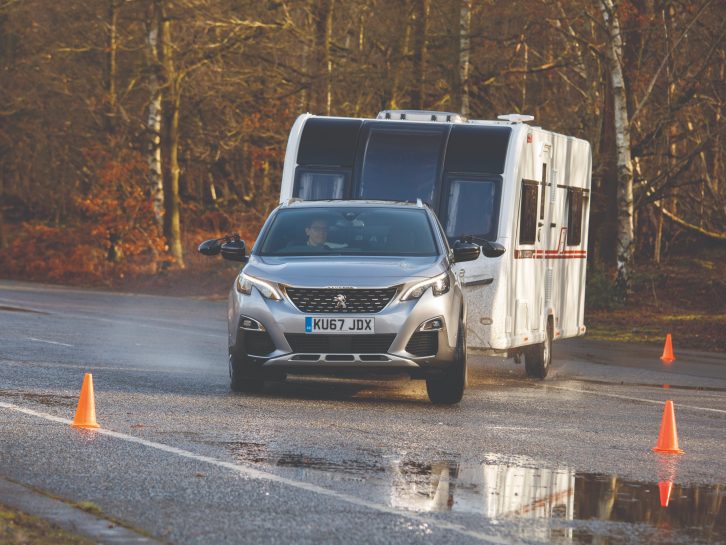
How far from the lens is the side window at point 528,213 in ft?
56.4

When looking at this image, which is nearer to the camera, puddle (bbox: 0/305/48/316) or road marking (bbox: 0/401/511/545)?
road marking (bbox: 0/401/511/545)

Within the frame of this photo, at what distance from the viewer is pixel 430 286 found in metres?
14.0

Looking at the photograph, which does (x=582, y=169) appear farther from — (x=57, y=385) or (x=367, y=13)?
(x=367, y=13)

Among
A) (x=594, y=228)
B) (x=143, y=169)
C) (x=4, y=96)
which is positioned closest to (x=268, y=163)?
(x=143, y=169)

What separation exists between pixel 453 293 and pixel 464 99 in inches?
866

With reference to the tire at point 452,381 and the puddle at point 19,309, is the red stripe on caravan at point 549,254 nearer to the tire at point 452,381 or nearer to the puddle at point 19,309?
the tire at point 452,381

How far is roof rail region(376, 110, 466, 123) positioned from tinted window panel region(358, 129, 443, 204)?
0.59m

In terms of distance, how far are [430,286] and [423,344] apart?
54 centimetres

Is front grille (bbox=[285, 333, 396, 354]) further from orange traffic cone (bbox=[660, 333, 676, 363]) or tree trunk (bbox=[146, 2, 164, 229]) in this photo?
tree trunk (bbox=[146, 2, 164, 229])

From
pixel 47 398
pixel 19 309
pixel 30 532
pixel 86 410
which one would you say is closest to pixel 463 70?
pixel 19 309

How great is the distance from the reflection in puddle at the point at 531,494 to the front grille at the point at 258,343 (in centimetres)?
292

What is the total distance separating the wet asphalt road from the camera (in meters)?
8.13

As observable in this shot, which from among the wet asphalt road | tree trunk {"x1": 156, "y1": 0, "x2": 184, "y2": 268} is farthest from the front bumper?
tree trunk {"x1": 156, "y1": 0, "x2": 184, "y2": 268}

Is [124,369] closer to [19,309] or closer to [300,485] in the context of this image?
[300,485]
